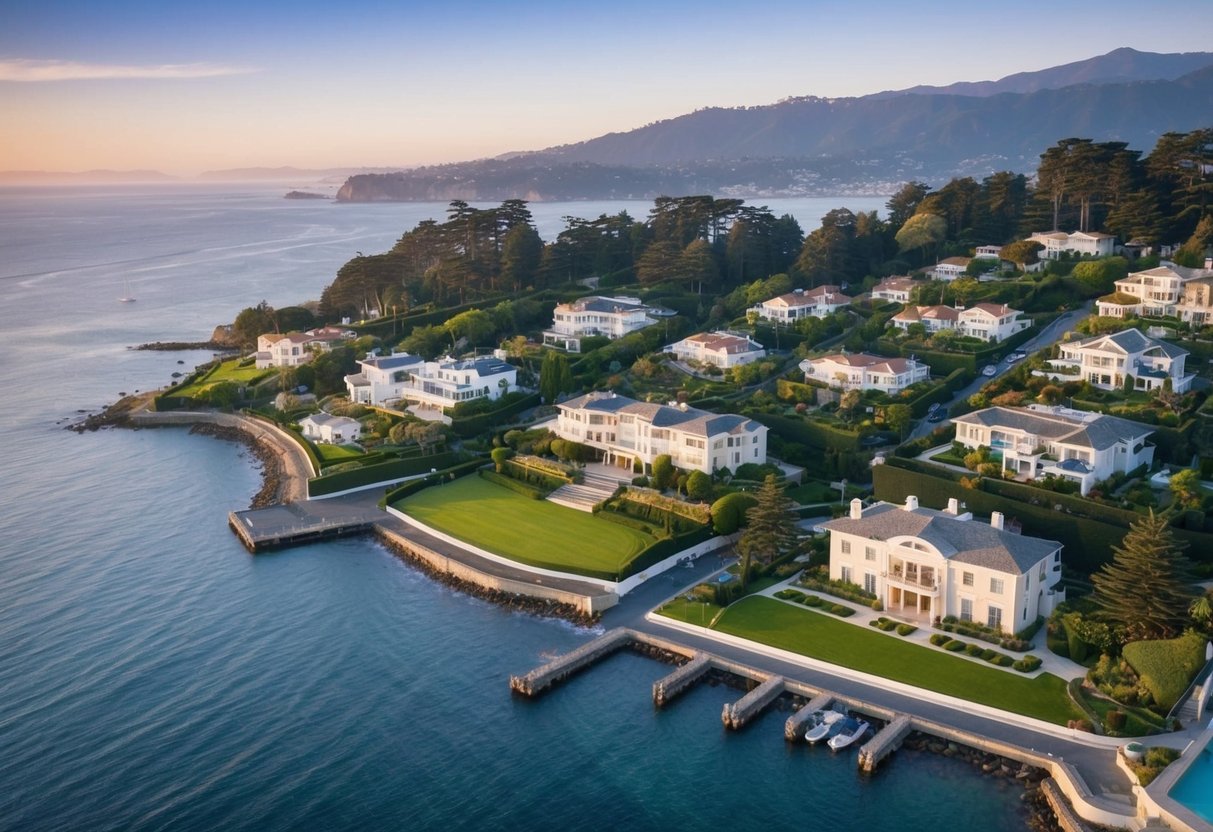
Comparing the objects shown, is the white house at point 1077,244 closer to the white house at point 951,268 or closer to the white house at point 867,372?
the white house at point 951,268

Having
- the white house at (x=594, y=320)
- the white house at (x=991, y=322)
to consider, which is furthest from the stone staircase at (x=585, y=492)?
the white house at (x=991, y=322)

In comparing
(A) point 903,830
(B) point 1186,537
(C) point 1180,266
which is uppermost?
(C) point 1180,266

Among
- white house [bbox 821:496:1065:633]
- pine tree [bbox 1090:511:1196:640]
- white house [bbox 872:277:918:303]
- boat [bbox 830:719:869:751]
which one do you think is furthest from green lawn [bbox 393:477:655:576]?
white house [bbox 872:277:918:303]

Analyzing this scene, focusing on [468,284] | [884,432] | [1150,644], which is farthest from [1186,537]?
[468,284]

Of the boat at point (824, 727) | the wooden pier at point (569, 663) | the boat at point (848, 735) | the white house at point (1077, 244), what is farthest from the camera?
the white house at point (1077, 244)

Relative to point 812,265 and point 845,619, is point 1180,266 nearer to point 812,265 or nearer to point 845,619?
point 812,265

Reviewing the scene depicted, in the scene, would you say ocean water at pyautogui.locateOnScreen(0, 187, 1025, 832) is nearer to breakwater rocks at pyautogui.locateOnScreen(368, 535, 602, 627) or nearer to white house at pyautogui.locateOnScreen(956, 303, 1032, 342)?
breakwater rocks at pyautogui.locateOnScreen(368, 535, 602, 627)
